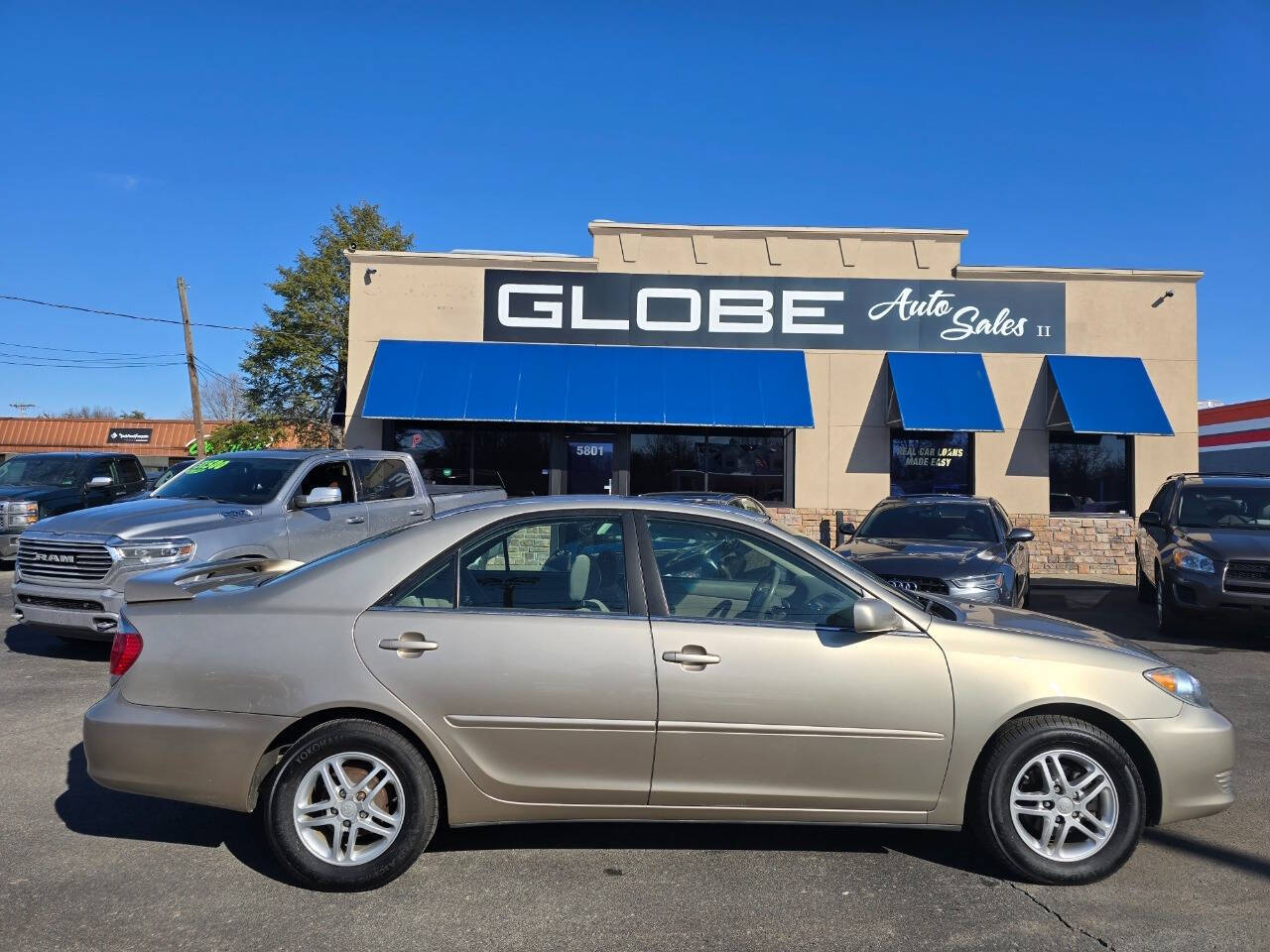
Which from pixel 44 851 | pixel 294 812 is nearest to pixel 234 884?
pixel 294 812

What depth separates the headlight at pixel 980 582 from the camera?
24.6ft

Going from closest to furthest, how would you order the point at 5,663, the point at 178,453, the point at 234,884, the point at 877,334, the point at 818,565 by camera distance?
the point at 234,884 < the point at 818,565 < the point at 5,663 < the point at 877,334 < the point at 178,453

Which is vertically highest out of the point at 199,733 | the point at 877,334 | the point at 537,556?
the point at 877,334

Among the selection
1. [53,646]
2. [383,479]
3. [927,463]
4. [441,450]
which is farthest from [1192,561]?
[441,450]

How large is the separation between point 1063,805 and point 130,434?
5816cm

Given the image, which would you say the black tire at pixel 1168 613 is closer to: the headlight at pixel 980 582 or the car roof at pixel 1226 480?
the car roof at pixel 1226 480

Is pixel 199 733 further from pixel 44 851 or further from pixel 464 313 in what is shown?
pixel 464 313

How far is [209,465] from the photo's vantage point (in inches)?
341

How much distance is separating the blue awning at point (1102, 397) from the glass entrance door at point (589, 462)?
8.42 m

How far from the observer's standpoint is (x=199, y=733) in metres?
3.50

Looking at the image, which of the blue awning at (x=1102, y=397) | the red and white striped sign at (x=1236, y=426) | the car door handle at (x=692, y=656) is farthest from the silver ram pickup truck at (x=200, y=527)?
the red and white striped sign at (x=1236, y=426)

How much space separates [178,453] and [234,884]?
55.8 m

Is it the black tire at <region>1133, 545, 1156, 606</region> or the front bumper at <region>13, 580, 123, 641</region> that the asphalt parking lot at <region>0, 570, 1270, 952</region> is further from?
the black tire at <region>1133, 545, 1156, 606</region>

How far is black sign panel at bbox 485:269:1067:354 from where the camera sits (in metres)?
16.8
